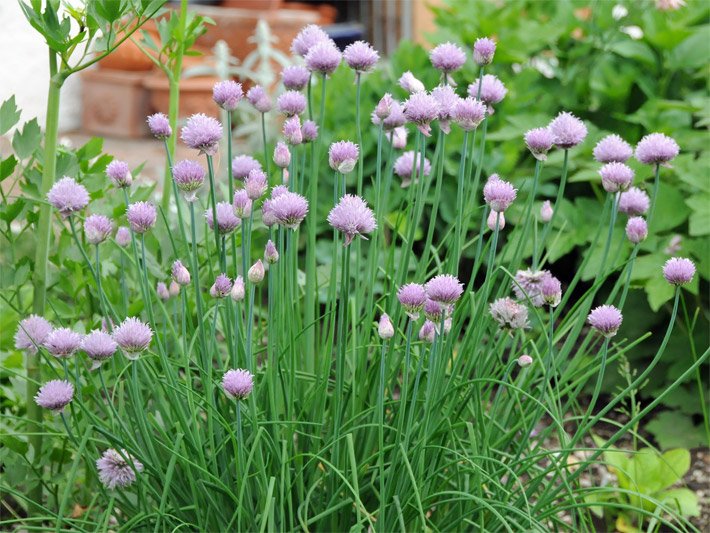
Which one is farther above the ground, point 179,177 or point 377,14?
point 179,177

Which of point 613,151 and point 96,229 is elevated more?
point 613,151

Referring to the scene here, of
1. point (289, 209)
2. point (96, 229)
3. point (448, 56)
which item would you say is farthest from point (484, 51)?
point (96, 229)

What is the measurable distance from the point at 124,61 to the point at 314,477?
5.34m

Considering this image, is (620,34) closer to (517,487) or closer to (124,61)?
(517,487)

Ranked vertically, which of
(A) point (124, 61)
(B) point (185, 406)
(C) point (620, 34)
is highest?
(C) point (620, 34)

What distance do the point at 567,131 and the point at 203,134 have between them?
581mm

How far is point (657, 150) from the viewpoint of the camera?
159 centimetres

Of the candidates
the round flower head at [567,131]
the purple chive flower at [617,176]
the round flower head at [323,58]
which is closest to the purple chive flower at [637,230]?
the purple chive flower at [617,176]

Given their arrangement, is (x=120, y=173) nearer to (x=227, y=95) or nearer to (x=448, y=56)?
(x=227, y=95)

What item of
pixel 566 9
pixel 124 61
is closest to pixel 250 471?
pixel 566 9

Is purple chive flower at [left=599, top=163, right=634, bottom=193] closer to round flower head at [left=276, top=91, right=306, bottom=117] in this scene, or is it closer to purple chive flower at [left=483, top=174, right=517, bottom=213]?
purple chive flower at [left=483, top=174, right=517, bottom=213]

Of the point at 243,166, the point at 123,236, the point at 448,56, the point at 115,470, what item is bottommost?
the point at 115,470

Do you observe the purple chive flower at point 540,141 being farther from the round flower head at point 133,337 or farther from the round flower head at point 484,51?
the round flower head at point 133,337

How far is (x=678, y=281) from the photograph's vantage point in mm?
1477
